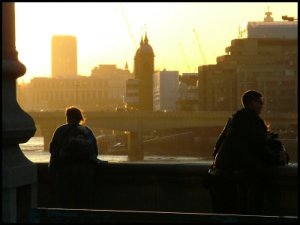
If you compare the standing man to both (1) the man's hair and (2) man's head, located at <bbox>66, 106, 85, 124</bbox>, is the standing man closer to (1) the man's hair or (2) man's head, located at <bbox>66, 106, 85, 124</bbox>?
(1) the man's hair

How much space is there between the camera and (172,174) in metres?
5.52

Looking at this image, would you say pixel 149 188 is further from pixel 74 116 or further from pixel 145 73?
pixel 145 73

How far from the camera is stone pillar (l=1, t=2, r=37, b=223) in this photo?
3.05 metres

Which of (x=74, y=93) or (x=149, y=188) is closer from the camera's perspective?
(x=149, y=188)

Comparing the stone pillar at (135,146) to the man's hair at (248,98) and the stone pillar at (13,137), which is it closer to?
the man's hair at (248,98)

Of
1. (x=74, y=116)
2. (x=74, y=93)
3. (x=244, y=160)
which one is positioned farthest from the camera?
(x=74, y=93)

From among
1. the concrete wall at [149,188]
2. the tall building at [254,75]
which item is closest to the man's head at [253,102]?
the concrete wall at [149,188]

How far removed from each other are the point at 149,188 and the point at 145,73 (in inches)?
4413

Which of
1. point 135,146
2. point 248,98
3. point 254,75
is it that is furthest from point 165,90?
point 248,98

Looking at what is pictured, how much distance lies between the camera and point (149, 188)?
558 centimetres

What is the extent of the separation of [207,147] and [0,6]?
79320 millimetres

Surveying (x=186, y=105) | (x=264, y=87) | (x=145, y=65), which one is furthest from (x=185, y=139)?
(x=145, y=65)

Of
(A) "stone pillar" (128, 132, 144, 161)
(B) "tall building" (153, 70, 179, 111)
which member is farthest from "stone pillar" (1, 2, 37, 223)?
(B) "tall building" (153, 70, 179, 111)

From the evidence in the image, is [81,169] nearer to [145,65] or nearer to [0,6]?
[0,6]
